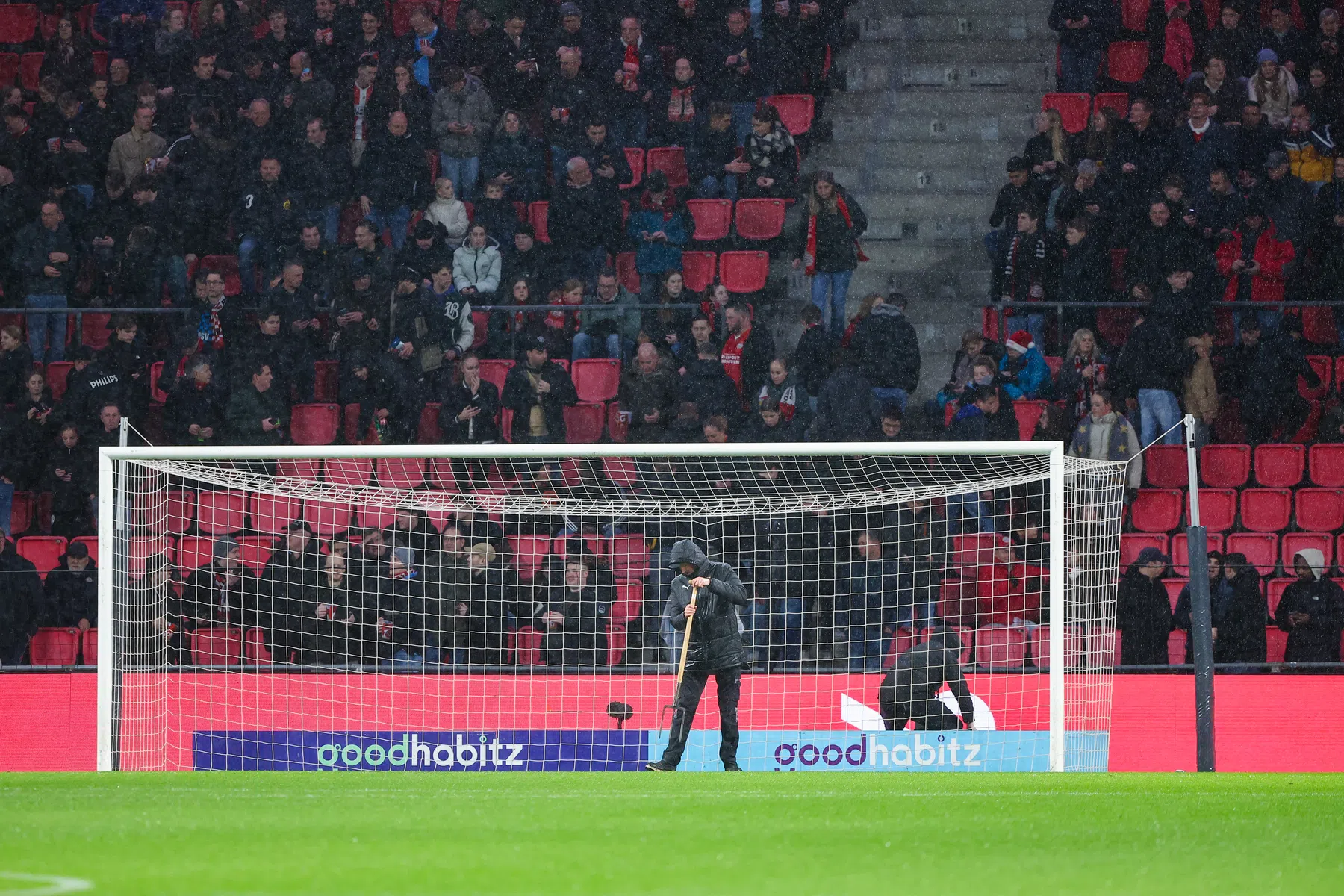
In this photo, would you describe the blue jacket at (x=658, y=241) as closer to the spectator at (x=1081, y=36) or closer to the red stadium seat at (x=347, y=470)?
the red stadium seat at (x=347, y=470)

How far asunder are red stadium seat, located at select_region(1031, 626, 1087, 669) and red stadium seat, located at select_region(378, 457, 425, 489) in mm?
5359

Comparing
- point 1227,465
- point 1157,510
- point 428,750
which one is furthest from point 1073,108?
point 428,750

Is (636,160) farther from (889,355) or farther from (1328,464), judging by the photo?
(1328,464)

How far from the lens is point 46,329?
1606 cm

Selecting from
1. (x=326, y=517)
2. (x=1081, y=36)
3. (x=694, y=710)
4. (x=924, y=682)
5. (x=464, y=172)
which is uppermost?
(x=1081, y=36)

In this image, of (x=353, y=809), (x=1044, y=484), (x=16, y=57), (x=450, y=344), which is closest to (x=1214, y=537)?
(x=1044, y=484)

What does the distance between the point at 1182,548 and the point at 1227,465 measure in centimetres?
114

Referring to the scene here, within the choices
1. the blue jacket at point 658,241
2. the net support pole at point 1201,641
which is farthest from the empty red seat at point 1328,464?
the blue jacket at point 658,241

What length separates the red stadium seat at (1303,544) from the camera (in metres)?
14.1

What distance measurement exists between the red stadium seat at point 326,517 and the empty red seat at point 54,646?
1.97 meters

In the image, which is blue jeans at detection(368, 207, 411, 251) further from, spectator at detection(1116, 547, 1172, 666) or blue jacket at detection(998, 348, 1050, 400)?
spectator at detection(1116, 547, 1172, 666)

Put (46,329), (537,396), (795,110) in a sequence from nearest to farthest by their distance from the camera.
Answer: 1. (537,396)
2. (46,329)
3. (795,110)

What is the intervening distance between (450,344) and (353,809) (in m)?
9.15

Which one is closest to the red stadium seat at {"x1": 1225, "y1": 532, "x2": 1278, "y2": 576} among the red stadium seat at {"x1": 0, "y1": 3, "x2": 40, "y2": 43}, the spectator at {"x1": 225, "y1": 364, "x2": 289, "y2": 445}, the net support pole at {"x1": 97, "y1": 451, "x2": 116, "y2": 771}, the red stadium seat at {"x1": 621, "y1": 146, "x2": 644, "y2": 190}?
the red stadium seat at {"x1": 621, "y1": 146, "x2": 644, "y2": 190}
